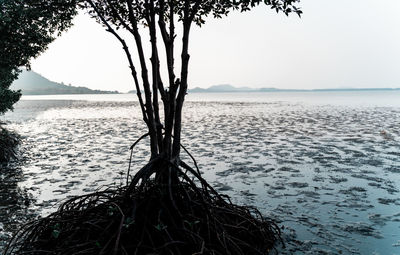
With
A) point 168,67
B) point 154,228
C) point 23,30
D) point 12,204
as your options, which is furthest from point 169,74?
point 23,30

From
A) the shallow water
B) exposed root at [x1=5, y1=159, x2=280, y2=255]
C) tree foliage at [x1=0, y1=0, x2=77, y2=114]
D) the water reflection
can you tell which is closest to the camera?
exposed root at [x1=5, y1=159, x2=280, y2=255]

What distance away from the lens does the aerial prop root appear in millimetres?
5266

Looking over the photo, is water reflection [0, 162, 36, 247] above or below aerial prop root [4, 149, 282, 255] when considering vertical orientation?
below

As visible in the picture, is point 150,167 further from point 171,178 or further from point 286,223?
point 286,223

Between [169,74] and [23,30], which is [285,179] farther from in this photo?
[23,30]

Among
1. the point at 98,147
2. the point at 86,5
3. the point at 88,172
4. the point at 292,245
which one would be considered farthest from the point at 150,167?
the point at 98,147

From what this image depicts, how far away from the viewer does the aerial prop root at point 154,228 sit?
527 cm

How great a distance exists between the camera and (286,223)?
298 inches

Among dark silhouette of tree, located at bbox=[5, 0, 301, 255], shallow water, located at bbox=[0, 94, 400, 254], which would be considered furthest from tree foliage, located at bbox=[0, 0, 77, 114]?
dark silhouette of tree, located at bbox=[5, 0, 301, 255]

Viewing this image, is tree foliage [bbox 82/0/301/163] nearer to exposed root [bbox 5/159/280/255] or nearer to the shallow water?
exposed root [bbox 5/159/280/255]

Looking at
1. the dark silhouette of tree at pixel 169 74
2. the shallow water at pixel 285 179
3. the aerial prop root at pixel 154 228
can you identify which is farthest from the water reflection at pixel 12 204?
the dark silhouette of tree at pixel 169 74

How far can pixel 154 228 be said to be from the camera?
555cm

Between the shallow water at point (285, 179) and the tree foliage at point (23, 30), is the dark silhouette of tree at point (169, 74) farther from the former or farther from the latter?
the tree foliage at point (23, 30)

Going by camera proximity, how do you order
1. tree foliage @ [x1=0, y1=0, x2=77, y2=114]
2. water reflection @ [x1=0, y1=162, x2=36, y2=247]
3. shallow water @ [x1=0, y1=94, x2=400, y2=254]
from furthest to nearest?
tree foliage @ [x1=0, y1=0, x2=77, y2=114] → water reflection @ [x1=0, y1=162, x2=36, y2=247] → shallow water @ [x1=0, y1=94, x2=400, y2=254]
